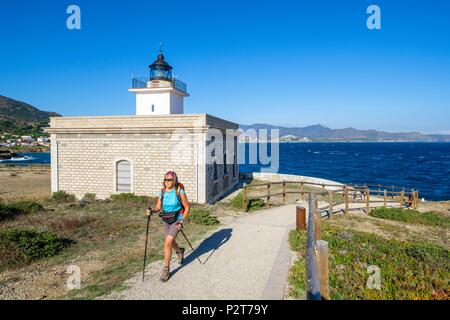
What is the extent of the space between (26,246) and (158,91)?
1388cm

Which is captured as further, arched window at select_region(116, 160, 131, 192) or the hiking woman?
arched window at select_region(116, 160, 131, 192)

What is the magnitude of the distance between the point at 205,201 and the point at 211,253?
8138 mm

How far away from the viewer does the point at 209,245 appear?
27.1 feet

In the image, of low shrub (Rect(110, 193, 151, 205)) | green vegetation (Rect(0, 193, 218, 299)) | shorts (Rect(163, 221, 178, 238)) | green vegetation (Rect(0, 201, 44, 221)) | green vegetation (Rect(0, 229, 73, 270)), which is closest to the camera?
shorts (Rect(163, 221, 178, 238))

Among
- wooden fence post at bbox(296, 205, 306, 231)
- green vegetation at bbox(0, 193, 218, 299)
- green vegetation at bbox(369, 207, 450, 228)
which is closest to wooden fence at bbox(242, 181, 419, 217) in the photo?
green vegetation at bbox(369, 207, 450, 228)

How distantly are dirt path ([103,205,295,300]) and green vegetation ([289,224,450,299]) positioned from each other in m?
0.40

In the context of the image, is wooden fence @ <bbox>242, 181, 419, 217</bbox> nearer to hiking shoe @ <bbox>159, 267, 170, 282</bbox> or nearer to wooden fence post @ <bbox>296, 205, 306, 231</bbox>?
wooden fence post @ <bbox>296, 205, 306, 231</bbox>

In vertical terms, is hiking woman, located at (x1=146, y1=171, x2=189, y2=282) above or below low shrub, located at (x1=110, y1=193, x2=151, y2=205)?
above

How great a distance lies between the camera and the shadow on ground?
22.9ft

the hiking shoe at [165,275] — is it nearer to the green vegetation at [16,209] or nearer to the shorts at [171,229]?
the shorts at [171,229]

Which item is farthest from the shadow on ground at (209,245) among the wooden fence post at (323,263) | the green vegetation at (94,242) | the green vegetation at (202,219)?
the wooden fence post at (323,263)

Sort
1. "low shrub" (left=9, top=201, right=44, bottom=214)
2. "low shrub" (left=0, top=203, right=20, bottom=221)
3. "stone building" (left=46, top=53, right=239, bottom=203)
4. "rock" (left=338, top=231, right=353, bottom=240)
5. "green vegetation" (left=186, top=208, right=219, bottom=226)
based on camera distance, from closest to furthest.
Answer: "rock" (left=338, top=231, right=353, bottom=240)
"green vegetation" (left=186, top=208, right=219, bottom=226)
"low shrub" (left=0, top=203, right=20, bottom=221)
"low shrub" (left=9, top=201, right=44, bottom=214)
"stone building" (left=46, top=53, right=239, bottom=203)

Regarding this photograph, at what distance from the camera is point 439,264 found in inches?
297
